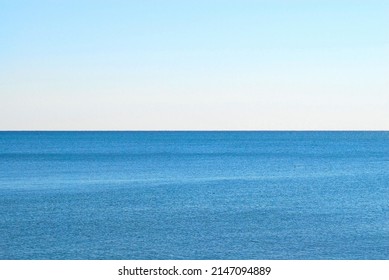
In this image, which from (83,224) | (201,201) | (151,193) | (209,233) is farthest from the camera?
(151,193)

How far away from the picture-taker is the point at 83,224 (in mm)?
41938

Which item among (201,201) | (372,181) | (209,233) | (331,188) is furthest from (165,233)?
(372,181)

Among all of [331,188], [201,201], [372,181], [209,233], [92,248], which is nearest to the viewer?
[92,248]

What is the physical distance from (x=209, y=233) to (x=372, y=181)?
37338mm
